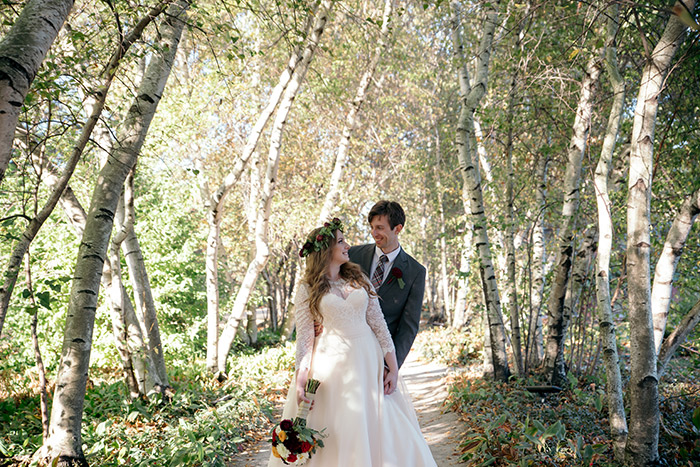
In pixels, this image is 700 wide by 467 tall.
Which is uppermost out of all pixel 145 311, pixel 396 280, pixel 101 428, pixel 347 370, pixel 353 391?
pixel 396 280

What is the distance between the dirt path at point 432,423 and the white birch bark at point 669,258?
2542 millimetres

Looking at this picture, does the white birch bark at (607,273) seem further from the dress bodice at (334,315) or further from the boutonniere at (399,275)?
the dress bodice at (334,315)

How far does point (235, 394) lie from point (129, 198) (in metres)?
3.58

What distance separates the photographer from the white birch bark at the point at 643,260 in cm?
374

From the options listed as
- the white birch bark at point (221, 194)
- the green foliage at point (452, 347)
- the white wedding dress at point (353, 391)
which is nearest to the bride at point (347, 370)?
the white wedding dress at point (353, 391)

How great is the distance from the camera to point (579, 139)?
6.01m

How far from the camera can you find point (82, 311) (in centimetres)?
421

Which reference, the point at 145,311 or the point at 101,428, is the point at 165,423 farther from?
the point at 145,311

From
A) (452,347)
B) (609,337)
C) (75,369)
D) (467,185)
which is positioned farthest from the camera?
(452,347)

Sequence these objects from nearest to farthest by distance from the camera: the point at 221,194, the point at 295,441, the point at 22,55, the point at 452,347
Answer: the point at 22,55
the point at 295,441
the point at 221,194
the point at 452,347

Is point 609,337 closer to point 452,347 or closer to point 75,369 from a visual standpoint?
point 75,369

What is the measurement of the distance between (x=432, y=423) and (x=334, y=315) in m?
4.31

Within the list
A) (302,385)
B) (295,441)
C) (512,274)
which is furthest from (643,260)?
(512,274)

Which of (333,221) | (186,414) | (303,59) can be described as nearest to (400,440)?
(333,221)
